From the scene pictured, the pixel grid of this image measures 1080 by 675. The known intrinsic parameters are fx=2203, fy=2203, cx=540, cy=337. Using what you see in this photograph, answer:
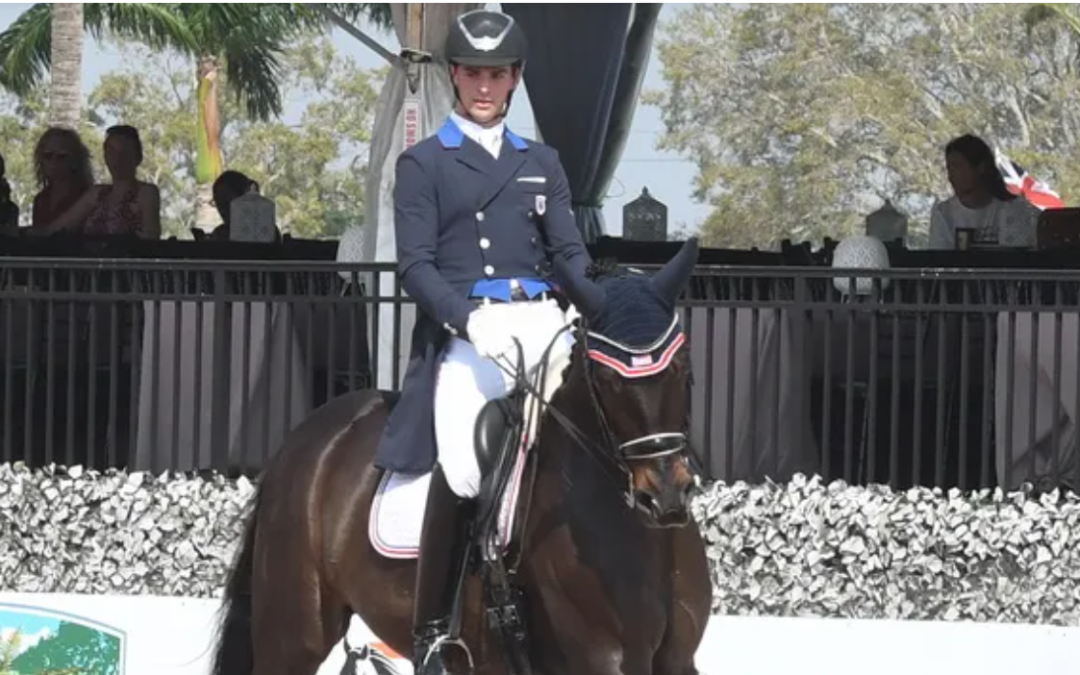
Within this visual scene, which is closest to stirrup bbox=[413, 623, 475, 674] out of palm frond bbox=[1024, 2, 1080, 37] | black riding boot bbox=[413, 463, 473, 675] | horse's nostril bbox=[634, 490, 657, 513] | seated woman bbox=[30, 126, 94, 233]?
black riding boot bbox=[413, 463, 473, 675]

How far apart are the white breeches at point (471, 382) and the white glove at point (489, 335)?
0.38 feet

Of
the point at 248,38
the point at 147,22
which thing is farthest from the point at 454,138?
the point at 248,38

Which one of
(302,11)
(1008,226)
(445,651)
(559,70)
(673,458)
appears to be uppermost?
(302,11)

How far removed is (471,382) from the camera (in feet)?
19.5

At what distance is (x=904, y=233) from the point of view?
13.6m

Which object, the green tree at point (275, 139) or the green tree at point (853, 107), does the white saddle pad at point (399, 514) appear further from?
the green tree at point (275, 139)

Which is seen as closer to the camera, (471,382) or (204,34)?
(471,382)

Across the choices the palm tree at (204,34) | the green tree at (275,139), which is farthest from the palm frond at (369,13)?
the green tree at (275,139)

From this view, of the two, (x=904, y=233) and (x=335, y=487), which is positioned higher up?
(x=904, y=233)

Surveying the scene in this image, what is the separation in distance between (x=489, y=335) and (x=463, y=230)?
0.55 m

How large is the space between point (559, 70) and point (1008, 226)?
12.0 feet

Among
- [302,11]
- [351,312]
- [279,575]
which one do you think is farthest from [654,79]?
[279,575]

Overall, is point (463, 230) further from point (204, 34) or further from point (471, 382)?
point (204, 34)

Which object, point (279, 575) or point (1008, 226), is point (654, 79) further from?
point (279, 575)
